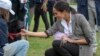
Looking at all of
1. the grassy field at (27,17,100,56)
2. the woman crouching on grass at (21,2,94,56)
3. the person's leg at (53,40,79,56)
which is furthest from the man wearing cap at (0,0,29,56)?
the grassy field at (27,17,100,56)

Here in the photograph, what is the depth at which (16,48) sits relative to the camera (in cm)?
575

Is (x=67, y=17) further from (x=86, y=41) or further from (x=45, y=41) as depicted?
(x=45, y=41)

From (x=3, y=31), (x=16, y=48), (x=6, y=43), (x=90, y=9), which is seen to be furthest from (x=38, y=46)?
(x=3, y=31)

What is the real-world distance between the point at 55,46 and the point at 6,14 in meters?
0.90

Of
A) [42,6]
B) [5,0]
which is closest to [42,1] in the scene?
[42,6]

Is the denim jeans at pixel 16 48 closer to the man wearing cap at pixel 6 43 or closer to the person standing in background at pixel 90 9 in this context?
the man wearing cap at pixel 6 43

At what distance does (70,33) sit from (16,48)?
803mm

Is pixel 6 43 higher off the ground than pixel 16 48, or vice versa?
pixel 6 43

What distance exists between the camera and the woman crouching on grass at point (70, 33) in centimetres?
576

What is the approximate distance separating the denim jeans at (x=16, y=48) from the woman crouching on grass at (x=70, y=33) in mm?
160

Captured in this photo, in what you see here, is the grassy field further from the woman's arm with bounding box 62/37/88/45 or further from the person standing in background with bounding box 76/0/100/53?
the woman's arm with bounding box 62/37/88/45

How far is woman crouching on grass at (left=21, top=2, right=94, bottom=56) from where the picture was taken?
18.9 feet

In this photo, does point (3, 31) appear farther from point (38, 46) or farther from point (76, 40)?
point (38, 46)

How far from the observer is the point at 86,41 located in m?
5.75
